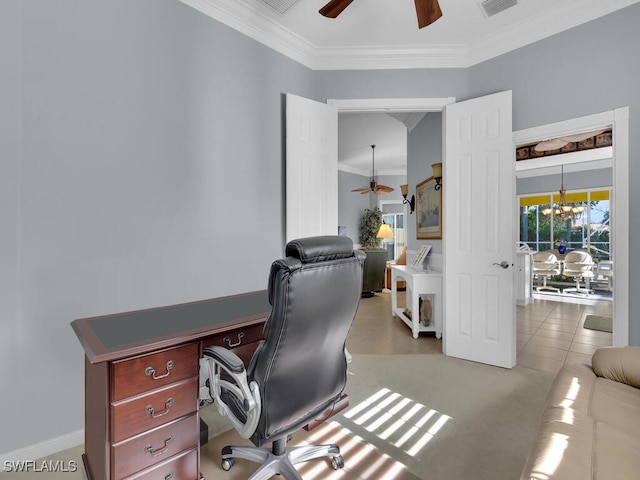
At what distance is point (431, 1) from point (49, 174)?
97.7 inches

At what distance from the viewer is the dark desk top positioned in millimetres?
1227

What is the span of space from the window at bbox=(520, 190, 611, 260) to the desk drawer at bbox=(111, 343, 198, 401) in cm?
881

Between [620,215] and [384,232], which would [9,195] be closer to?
[620,215]

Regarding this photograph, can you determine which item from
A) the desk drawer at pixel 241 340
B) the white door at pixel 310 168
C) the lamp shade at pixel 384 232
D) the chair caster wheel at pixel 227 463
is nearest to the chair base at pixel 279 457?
the chair caster wheel at pixel 227 463

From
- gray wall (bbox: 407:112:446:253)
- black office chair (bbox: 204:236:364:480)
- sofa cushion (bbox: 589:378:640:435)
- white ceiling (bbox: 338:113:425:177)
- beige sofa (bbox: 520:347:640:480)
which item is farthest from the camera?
Answer: white ceiling (bbox: 338:113:425:177)

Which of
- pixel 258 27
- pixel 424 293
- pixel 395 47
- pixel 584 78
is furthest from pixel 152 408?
pixel 584 78

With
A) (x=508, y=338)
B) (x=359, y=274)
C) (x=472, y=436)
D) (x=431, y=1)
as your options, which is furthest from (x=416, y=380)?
(x=431, y=1)

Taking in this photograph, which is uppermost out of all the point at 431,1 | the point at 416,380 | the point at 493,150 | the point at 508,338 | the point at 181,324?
the point at 431,1

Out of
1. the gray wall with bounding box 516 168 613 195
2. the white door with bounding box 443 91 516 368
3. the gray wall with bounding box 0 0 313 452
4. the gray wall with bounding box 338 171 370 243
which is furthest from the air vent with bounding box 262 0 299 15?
the gray wall with bounding box 516 168 613 195

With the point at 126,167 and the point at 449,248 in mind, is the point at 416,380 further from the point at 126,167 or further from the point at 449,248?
the point at 126,167

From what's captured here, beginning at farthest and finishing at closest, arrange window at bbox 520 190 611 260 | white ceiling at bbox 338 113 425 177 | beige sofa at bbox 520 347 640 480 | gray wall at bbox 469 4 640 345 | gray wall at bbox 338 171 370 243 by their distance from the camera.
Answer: gray wall at bbox 338 171 370 243
window at bbox 520 190 611 260
white ceiling at bbox 338 113 425 177
gray wall at bbox 469 4 640 345
beige sofa at bbox 520 347 640 480

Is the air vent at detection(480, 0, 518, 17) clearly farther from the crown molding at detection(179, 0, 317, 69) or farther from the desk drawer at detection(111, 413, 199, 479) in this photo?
the desk drawer at detection(111, 413, 199, 479)

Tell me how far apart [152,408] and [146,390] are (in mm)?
87

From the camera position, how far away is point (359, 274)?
4.75 ft
